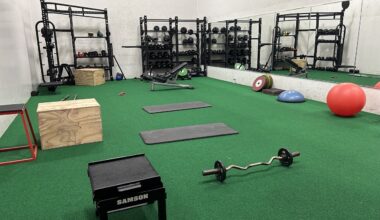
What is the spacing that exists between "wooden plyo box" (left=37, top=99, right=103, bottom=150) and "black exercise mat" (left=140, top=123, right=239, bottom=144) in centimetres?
54

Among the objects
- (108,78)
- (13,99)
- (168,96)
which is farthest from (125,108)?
(108,78)

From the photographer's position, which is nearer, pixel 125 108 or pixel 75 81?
pixel 125 108

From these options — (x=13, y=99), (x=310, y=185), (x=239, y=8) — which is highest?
(x=239, y=8)

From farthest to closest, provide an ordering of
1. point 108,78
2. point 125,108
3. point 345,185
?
1. point 108,78
2. point 125,108
3. point 345,185

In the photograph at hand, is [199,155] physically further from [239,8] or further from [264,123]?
[239,8]

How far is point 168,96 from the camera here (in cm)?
548

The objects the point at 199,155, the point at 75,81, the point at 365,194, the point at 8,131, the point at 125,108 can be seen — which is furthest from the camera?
the point at 75,81

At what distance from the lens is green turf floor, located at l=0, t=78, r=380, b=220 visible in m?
1.71

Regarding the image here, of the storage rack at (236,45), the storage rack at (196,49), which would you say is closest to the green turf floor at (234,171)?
the storage rack at (236,45)

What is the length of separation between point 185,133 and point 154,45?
5.63 meters

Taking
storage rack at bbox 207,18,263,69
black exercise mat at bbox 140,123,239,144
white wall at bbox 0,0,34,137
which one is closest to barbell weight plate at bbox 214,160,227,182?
black exercise mat at bbox 140,123,239,144

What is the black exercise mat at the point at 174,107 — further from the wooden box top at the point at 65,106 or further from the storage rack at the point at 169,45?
the storage rack at the point at 169,45

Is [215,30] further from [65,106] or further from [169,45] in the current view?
[65,106]

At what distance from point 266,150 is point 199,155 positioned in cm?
64
